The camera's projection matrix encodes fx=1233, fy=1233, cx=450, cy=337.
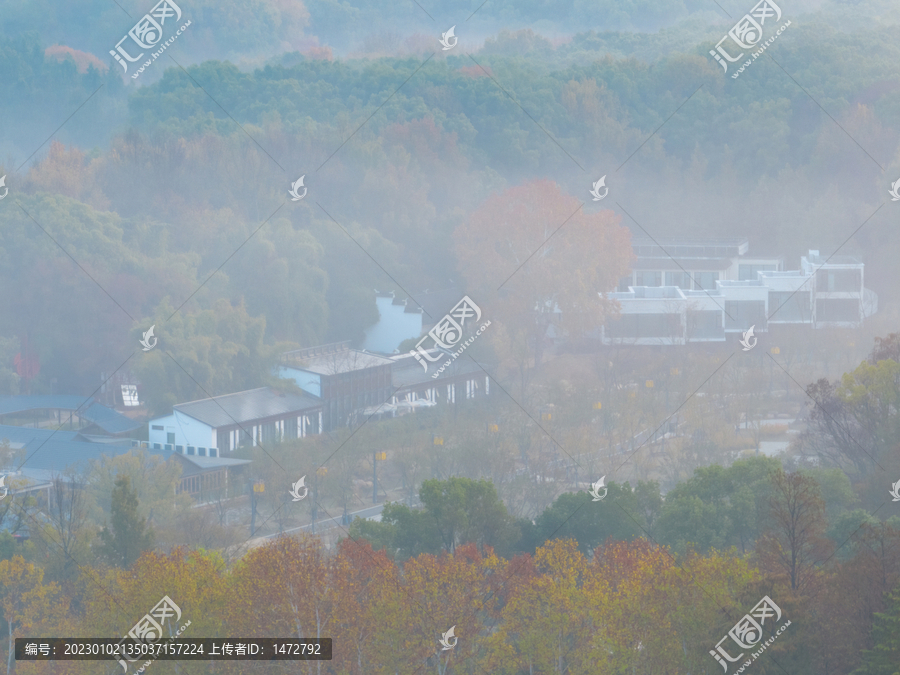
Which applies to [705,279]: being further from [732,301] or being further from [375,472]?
[375,472]

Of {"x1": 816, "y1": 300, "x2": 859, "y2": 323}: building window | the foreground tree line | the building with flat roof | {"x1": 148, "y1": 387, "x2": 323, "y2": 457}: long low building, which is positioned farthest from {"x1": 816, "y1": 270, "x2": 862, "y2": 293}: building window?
the foreground tree line

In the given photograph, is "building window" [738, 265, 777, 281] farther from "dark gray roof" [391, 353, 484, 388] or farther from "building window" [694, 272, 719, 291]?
"dark gray roof" [391, 353, 484, 388]

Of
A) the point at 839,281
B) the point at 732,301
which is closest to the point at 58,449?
the point at 732,301

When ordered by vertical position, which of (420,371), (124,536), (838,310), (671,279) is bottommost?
(124,536)

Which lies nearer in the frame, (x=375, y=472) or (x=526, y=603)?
(x=526, y=603)

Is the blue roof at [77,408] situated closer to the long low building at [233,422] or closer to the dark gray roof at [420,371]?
the long low building at [233,422]

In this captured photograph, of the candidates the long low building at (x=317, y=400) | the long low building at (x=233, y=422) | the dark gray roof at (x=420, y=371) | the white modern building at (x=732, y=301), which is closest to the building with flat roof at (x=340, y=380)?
the long low building at (x=317, y=400)
